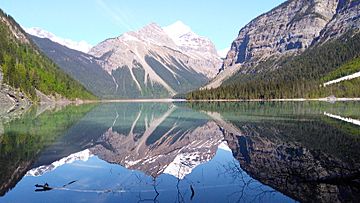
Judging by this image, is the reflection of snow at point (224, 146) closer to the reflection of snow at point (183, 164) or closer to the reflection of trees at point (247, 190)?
the reflection of snow at point (183, 164)

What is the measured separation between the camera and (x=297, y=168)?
2067 cm

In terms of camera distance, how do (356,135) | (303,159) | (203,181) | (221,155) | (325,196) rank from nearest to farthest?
1. (325,196)
2. (203,181)
3. (303,159)
4. (221,155)
5. (356,135)

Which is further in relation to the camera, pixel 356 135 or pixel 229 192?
pixel 356 135

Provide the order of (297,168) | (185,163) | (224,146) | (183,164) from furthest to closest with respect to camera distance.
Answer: (224,146) → (185,163) → (183,164) → (297,168)

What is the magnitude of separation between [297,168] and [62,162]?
15450 mm

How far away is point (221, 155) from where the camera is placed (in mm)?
28219

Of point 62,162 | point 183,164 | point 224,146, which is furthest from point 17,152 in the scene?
point 224,146

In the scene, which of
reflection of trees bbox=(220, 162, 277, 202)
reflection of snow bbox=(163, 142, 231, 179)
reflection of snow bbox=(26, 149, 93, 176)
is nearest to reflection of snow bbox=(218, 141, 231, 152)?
reflection of snow bbox=(163, 142, 231, 179)

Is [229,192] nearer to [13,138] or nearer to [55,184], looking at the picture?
[55,184]

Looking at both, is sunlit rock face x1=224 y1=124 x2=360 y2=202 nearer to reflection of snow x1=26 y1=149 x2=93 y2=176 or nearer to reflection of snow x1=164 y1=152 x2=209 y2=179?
reflection of snow x1=164 y1=152 x2=209 y2=179

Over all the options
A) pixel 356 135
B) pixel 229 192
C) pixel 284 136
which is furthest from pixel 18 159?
pixel 356 135

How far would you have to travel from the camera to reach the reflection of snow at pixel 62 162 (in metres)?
22.3

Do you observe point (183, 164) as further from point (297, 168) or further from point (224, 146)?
point (224, 146)

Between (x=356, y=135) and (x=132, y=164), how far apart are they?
20759mm
